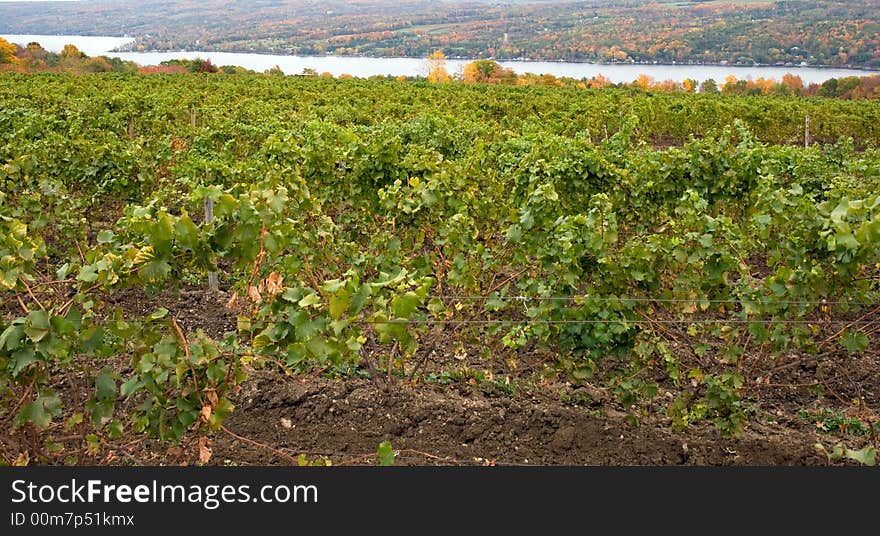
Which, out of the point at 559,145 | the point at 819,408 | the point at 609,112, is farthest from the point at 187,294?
the point at 609,112

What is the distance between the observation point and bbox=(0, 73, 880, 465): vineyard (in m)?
3.67

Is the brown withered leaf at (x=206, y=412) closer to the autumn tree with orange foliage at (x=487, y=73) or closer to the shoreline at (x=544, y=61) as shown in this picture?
the autumn tree with orange foliage at (x=487, y=73)

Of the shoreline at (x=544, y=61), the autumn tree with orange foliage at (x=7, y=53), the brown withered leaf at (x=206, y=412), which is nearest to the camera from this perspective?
the brown withered leaf at (x=206, y=412)

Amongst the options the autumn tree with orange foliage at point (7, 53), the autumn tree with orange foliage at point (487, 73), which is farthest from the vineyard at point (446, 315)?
the autumn tree with orange foliage at point (7, 53)

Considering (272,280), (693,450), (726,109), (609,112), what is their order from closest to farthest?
(272,280), (693,450), (609,112), (726,109)

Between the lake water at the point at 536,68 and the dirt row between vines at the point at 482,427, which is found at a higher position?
the dirt row between vines at the point at 482,427

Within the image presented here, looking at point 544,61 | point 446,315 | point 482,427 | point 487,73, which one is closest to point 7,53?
point 487,73

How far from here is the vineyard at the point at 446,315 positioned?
3.67 m

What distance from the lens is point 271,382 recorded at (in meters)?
5.92

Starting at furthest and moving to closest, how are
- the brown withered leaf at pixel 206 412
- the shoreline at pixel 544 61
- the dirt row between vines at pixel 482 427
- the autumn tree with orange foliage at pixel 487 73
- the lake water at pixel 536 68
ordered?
the lake water at pixel 536 68 < the shoreline at pixel 544 61 < the autumn tree with orange foliage at pixel 487 73 < the dirt row between vines at pixel 482 427 < the brown withered leaf at pixel 206 412

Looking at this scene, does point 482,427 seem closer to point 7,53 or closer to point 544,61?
point 7,53

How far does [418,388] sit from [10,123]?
8731 millimetres

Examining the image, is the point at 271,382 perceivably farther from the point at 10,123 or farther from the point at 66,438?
the point at 10,123

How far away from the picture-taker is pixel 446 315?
543 cm
